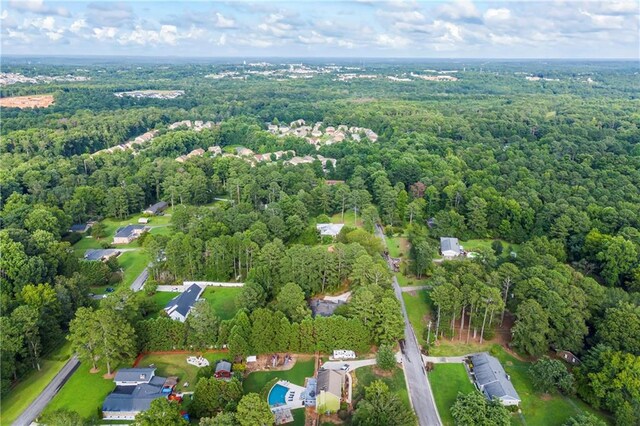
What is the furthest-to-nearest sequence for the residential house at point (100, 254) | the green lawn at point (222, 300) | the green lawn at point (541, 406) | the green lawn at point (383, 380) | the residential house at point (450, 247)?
the residential house at point (450, 247)
the residential house at point (100, 254)
the green lawn at point (222, 300)
the green lawn at point (383, 380)
the green lawn at point (541, 406)

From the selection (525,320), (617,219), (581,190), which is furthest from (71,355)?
(581,190)

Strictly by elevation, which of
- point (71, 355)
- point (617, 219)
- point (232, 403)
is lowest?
point (71, 355)

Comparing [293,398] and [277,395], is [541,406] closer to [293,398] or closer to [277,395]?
[293,398]

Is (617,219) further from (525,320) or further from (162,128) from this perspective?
(162,128)

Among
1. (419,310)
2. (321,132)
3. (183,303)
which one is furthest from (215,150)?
(419,310)

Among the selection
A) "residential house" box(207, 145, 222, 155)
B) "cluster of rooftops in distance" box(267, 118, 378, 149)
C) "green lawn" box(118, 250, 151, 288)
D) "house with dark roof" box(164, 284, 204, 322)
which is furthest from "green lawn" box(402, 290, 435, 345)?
"residential house" box(207, 145, 222, 155)

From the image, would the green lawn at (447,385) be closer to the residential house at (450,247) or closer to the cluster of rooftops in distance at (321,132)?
the residential house at (450,247)

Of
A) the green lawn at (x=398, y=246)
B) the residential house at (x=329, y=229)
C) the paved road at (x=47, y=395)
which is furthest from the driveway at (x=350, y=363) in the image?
the residential house at (x=329, y=229)
